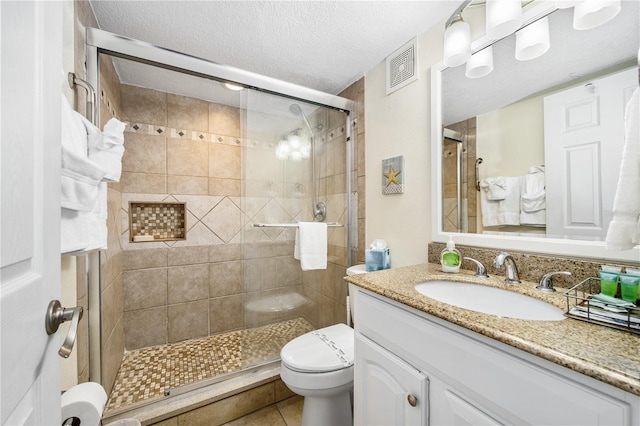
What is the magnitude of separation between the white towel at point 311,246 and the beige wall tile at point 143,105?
1.50 m

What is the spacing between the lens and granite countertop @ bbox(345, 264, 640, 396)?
419 millimetres

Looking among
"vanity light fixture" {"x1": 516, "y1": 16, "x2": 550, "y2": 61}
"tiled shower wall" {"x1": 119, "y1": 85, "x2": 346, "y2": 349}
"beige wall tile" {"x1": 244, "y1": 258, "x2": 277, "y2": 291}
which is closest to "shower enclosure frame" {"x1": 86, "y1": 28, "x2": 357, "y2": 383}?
"tiled shower wall" {"x1": 119, "y1": 85, "x2": 346, "y2": 349}

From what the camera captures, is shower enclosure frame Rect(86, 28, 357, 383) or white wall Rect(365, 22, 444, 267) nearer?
shower enclosure frame Rect(86, 28, 357, 383)

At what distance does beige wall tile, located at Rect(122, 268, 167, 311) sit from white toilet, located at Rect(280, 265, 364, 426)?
1.36 metres

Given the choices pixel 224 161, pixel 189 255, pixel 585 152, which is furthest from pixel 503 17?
pixel 189 255

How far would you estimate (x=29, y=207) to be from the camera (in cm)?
42

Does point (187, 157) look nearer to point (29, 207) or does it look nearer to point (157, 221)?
point (157, 221)

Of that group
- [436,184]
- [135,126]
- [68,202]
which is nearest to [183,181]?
[135,126]

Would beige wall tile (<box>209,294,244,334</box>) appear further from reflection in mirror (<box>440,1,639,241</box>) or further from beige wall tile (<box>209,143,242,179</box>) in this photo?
reflection in mirror (<box>440,1,639,241</box>)

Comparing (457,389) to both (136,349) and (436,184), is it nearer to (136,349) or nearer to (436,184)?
(436,184)

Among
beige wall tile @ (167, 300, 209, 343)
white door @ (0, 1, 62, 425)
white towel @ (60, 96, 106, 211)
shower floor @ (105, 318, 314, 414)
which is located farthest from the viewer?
beige wall tile @ (167, 300, 209, 343)

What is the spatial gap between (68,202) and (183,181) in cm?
150

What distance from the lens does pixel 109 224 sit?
5.01 feet

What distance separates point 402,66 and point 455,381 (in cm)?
153
